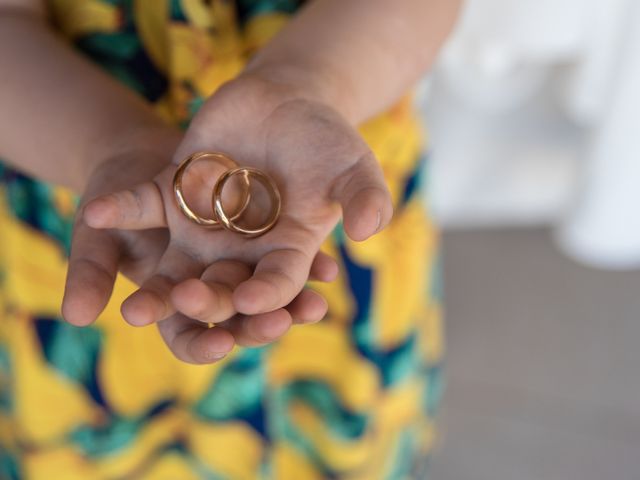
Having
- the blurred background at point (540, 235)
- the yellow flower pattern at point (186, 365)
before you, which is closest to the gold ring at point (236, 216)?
the yellow flower pattern at point (186, 365)

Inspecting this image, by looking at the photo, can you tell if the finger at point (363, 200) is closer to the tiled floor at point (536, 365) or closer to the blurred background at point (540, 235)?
the blurred background at point (540, 235)

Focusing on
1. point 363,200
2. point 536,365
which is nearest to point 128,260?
point 363,200

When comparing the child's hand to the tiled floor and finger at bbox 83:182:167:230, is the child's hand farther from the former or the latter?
the tiled floor

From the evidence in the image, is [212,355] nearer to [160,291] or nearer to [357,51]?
[160,291]

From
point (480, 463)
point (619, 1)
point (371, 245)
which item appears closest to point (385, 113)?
point (371, 245)

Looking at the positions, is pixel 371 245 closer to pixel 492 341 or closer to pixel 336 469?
pixel 336 469

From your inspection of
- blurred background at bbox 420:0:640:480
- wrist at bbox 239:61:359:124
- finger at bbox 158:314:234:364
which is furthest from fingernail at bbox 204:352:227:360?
blurred background at bbox 420:0:640:480
